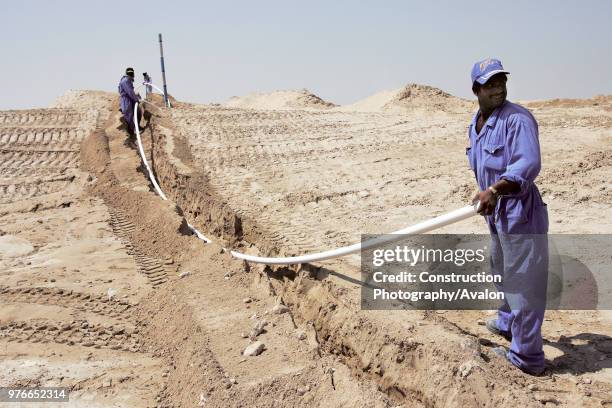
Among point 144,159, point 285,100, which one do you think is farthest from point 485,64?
point 285,100

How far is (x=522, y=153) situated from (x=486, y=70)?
53 cm

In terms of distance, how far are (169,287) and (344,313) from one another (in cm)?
189

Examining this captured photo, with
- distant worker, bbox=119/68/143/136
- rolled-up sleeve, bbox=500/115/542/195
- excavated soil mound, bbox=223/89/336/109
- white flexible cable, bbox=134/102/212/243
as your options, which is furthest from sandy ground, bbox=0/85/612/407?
excavated soil mound, bbox=223/89/336/109

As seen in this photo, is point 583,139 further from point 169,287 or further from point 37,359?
point 37,359

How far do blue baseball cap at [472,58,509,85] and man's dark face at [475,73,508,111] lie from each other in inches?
1.3

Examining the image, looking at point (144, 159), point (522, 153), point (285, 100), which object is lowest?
point (144, 159)

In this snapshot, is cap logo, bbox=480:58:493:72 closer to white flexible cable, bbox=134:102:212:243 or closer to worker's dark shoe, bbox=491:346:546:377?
worker's dark shoe, bbox=491:346:546:377

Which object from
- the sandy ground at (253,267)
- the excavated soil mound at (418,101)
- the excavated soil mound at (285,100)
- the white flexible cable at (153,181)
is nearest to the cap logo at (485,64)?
the sandy ground at (253,267)

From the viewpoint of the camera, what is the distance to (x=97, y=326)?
438 centimetres

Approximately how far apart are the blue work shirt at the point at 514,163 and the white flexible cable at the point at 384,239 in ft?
0.64

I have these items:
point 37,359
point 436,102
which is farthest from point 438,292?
point 436,102

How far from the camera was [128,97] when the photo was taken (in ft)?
38.0

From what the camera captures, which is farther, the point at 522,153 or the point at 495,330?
the point at 495,330

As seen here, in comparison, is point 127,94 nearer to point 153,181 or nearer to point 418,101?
point 153,181
